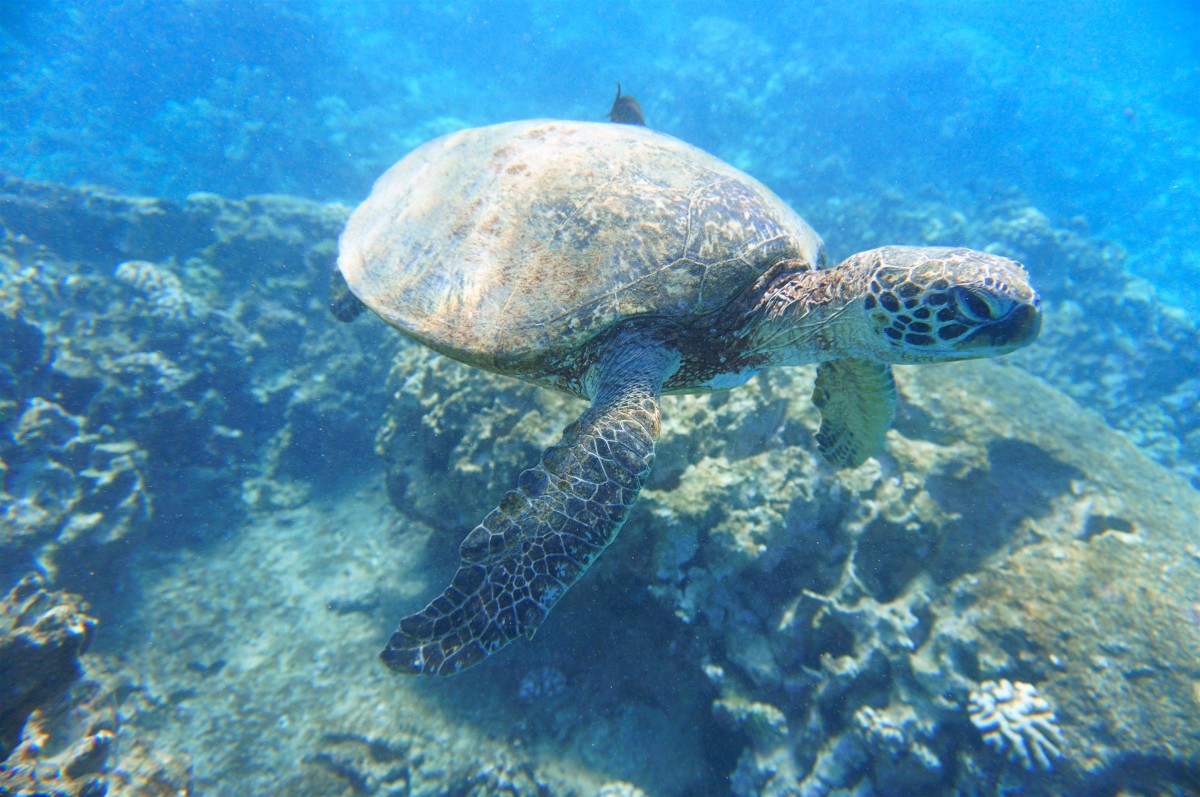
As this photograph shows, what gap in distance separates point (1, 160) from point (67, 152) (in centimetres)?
217

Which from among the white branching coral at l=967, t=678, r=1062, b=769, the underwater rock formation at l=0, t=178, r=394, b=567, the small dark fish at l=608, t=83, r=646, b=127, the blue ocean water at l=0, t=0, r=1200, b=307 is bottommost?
the underwater rock formation at l=0, t=178, r=394, b=567

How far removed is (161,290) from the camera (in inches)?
344

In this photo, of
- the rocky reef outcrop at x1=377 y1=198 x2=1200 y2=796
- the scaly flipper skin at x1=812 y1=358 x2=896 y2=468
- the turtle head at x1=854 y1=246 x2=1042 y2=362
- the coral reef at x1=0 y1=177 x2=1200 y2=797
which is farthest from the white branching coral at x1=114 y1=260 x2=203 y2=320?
→ the turtle head at x1=854 y1=246 x2=1042 y2=362

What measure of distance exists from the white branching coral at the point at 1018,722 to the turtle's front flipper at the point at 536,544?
3.97m

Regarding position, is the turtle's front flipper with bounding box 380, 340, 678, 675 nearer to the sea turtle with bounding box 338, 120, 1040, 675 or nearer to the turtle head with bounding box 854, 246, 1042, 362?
the sea turtle with bounding box 338, 120, 1040, 675

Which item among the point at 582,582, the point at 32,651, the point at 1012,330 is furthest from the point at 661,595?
the point at 32,651

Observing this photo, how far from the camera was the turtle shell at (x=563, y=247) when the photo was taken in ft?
11.0

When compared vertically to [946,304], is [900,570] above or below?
below

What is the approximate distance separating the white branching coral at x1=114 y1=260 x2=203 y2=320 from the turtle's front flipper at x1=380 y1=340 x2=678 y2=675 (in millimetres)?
9411

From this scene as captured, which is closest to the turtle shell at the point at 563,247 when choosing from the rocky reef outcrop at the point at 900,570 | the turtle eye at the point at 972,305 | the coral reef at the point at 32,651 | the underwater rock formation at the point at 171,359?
the turtle eye at the point at 972,305

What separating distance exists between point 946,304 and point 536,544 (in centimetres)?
278

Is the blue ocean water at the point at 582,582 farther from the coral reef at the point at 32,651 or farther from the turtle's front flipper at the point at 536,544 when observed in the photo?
the turtle's front flipper at the point at 536,544

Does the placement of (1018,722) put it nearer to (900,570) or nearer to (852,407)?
(900,570)

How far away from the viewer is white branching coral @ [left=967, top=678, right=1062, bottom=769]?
3.79m
